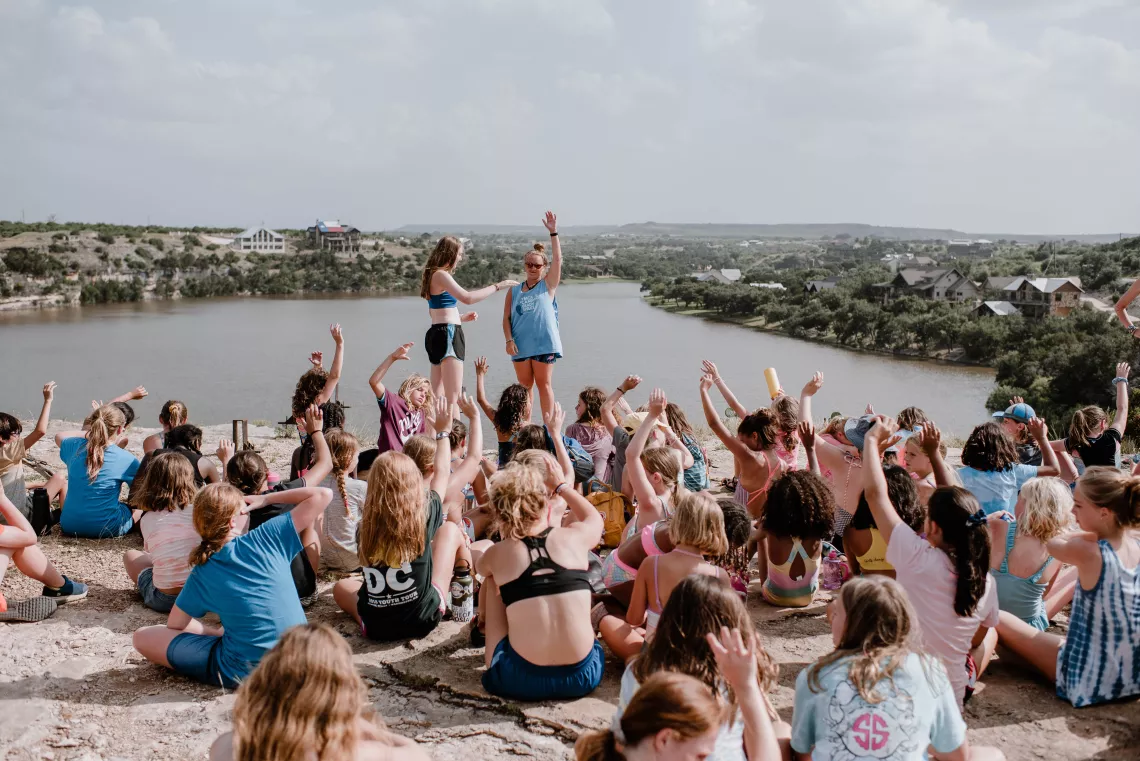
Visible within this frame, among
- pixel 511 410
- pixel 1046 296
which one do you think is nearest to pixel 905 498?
pixel 511 410

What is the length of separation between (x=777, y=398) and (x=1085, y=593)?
8.90 feet

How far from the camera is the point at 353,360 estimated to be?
104 ft

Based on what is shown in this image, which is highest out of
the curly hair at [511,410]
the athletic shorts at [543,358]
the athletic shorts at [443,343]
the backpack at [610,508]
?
the athletic shorts at [443,343]

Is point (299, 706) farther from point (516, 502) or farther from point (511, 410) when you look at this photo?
point (511, 410)

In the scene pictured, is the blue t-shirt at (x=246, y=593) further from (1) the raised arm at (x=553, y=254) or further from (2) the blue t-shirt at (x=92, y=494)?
(1) the raised arm at (x=553, y=254)

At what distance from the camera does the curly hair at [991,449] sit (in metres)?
4.70

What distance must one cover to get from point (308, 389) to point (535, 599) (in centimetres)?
309

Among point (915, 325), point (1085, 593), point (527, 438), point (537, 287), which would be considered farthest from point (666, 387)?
point (915, 325)

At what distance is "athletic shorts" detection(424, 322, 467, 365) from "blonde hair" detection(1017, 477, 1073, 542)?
4.64m

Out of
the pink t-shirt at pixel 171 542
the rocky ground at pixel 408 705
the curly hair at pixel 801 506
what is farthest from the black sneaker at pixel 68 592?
the curly hair at pixel 801 506

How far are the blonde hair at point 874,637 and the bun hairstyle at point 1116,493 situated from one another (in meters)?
1.31

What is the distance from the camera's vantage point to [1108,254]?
3531 inches

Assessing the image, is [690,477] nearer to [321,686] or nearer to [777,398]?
[777,398]

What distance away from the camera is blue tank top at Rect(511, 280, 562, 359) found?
775cm
